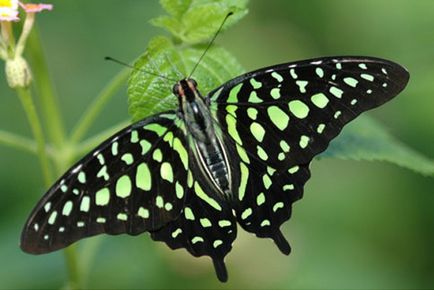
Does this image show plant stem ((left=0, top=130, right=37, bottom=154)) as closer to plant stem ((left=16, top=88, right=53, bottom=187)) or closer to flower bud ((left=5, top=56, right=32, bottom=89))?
plant stem ((left=16, top=88, right=53, bottom=187))

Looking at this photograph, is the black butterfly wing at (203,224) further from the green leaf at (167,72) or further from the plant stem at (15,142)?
the plant stem at (15,142)

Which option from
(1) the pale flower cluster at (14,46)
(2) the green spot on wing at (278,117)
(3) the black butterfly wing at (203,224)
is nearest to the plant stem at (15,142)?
(1) the pale flower cluster at (14,46)

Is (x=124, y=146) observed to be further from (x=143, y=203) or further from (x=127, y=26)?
(x=127, y=26)

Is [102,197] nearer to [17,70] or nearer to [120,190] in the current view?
[120,190]

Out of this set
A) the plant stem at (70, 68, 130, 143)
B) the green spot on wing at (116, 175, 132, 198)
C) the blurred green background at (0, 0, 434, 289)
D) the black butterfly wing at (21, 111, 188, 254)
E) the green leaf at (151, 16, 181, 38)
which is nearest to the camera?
the black butterfly wing at (21, 111, 188, 254)

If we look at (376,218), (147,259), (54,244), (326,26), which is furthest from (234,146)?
(326,26)

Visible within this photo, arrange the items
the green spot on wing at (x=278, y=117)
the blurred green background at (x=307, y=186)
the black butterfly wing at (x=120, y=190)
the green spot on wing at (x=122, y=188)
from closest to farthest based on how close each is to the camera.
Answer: the black butterfly wing at (x=120, y=190), the green spot on wing at (x=122, y=188), the green spot on wing at (x=278, y=117), the blurred green background at (x=307, y=186)

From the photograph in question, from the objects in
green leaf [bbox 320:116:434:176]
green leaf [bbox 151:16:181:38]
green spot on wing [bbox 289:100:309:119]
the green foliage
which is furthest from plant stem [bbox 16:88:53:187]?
green leaf [bbox 320:116:434:176]
